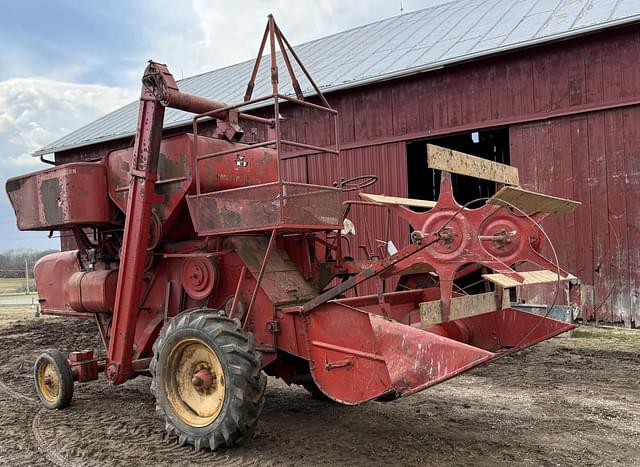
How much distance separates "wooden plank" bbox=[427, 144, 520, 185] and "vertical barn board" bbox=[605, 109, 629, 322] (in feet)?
17.2

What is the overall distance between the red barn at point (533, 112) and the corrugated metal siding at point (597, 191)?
0.05 feet

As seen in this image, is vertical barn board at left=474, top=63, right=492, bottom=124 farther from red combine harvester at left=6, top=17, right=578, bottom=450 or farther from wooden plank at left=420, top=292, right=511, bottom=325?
wooden plank at left=420, top=292, right=511, bottom=325

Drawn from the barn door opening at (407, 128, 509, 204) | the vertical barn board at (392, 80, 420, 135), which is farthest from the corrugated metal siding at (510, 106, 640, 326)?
the barn door opening at (407, 128, 509, 204)

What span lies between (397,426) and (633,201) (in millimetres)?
6274

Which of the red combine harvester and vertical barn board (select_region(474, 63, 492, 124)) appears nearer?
the red combine harvester

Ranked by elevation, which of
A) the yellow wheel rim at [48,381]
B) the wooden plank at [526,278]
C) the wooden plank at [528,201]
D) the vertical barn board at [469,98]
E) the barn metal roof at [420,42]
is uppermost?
the barn metal roof at [420,42]

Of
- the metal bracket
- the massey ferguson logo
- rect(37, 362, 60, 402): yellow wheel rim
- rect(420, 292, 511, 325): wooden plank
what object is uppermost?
the massey ferguson logo

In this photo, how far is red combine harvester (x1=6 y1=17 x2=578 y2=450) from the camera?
411 cm

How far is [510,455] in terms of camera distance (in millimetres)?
4297

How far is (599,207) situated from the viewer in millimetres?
9453

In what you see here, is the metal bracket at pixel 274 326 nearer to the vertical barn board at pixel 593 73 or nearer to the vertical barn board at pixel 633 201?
the vertical barn board at pixel 633 201

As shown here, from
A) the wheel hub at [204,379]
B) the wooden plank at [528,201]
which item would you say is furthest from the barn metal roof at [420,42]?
the wheel hub at [204,379]

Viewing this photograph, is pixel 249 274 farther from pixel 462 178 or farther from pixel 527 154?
pixel 462 178

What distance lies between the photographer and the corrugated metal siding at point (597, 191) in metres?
9.20
